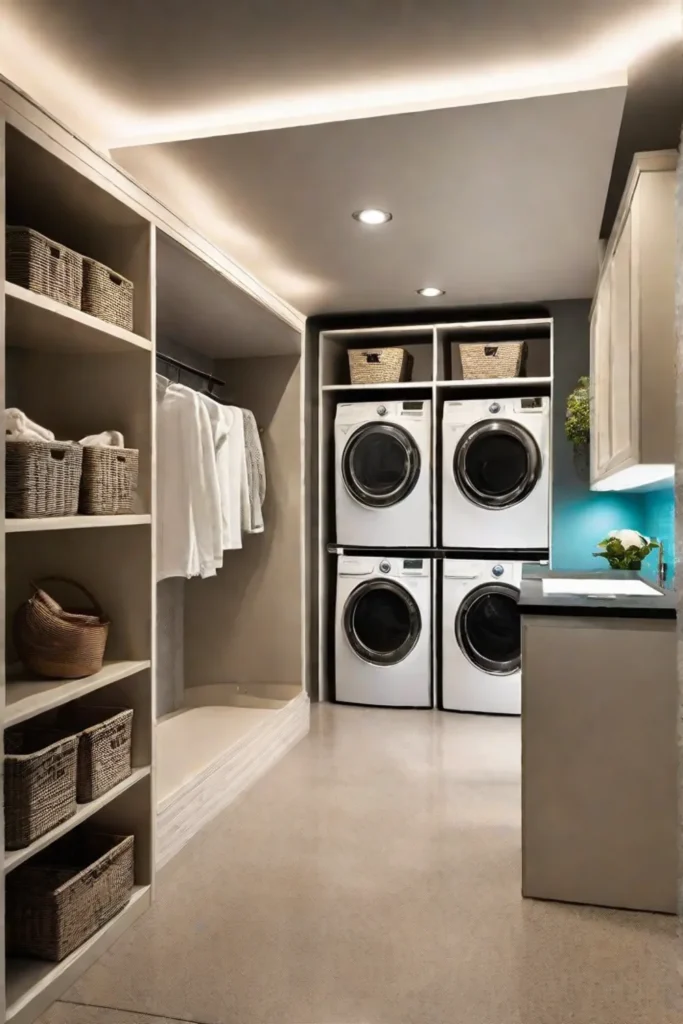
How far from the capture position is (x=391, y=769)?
12.0 feet

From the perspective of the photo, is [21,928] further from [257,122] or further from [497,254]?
[497,254]

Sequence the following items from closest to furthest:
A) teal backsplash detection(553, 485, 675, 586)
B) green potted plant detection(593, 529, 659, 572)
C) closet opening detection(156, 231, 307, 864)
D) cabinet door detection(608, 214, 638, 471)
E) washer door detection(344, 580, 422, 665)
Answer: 1. cabinet door detection(608, 214, 638, 471)
2. green potted plant detection(593, 529, 659, 572)
3. closet opening detection(156, 231, 307, 864)
4. teal backsplash detection(553, 485, 675, 586)
5. washer door detection(344, 580, 422, 665)

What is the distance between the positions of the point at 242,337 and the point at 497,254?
1.31 metres

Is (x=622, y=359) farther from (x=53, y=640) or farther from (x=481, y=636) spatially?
(x=481, y=636)

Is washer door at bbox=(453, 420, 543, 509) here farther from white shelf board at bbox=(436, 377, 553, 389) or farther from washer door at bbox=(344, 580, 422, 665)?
washer door at bbox=(344, 580, 422, 665)

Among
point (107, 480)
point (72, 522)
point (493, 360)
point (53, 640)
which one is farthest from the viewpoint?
point (493, 360)

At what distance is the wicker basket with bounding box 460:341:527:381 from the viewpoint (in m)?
4.57

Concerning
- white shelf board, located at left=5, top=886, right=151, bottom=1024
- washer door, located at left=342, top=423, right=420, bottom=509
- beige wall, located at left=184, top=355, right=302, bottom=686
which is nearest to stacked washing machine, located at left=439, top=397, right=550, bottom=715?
washer door, located at left=342, top=423, right=420, bottom=509

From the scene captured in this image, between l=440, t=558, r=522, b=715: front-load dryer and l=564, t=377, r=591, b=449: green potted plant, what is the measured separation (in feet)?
2.57

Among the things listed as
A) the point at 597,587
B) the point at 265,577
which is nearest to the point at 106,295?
the point at 597,587

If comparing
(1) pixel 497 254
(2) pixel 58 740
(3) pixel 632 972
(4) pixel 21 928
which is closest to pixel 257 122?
(1) pixel 497 254

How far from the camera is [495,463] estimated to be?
15.0ft

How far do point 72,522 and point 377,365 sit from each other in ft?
9.75

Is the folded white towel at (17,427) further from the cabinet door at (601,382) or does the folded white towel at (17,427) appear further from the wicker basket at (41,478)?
the cabinet door at (601,382)
